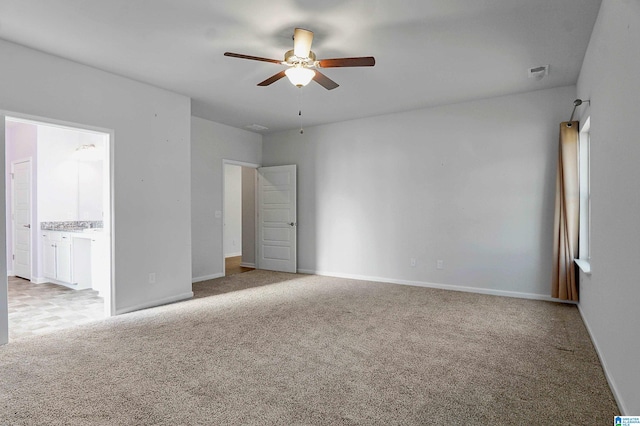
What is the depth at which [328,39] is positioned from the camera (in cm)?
333

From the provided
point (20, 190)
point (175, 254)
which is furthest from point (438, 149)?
point (20, 190)

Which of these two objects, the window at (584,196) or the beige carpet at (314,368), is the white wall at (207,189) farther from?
the window at (584,196)

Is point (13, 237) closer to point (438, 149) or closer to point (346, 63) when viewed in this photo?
point (346, 63)

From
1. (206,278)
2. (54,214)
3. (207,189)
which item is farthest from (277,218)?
(54,214)

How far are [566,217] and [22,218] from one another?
8.47 meters

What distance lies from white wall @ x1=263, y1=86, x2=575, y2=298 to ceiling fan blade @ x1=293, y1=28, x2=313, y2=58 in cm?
315

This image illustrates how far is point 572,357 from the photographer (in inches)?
118

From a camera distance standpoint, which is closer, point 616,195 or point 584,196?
point 616,195

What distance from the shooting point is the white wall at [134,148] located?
11.6ft

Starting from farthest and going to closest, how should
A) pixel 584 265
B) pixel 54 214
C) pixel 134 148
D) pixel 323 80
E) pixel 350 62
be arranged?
pixel 54 214, pixel 134 148, pixel 584 265, pixel 323 80, pixel 350 62

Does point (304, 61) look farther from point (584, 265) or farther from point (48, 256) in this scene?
point (48, 256)

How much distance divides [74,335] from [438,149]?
516 centimetres

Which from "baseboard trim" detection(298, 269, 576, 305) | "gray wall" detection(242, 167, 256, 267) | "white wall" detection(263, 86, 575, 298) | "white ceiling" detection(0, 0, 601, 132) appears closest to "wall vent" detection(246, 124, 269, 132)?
"white wall" detection(263, 86, 575, 298)

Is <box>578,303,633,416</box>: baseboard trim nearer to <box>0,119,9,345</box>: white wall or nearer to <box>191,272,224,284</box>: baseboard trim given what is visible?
<box>0,119,9,345</box>: white wall
